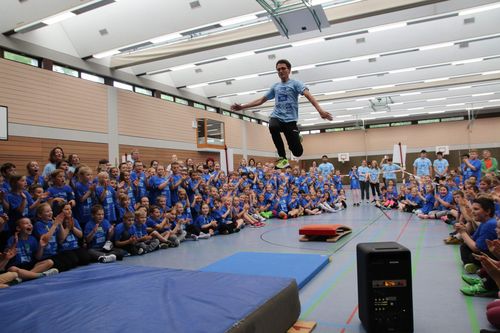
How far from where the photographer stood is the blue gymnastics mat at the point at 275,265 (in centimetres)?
443

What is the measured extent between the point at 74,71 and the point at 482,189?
11.0 m

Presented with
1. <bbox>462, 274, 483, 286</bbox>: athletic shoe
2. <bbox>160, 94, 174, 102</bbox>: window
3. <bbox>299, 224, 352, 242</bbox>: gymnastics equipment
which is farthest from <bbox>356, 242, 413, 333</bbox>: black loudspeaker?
<bbox>160, 94, 174, 102</bbox>: window

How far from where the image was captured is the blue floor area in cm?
325

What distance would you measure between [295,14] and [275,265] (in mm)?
4374

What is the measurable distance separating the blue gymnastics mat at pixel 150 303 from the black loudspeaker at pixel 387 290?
2.33 feet

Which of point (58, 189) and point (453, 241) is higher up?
point (58, 189)

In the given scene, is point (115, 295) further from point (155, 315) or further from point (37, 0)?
point (37, 0)

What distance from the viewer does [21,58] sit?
9.08 metres

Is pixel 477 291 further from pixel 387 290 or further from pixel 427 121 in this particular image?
pixel 427 121

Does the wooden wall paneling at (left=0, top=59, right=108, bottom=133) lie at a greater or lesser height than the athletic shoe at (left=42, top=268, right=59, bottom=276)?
greater

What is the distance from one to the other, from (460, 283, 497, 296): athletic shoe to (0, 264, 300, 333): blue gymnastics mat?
6.21 feet

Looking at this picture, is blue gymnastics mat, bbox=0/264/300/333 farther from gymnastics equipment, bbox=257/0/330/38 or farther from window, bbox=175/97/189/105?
window, bbox=175/97/189/105

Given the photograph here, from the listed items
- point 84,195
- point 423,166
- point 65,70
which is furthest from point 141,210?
point 423,166

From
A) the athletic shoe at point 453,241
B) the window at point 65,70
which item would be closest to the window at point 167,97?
the window at point 65,70
